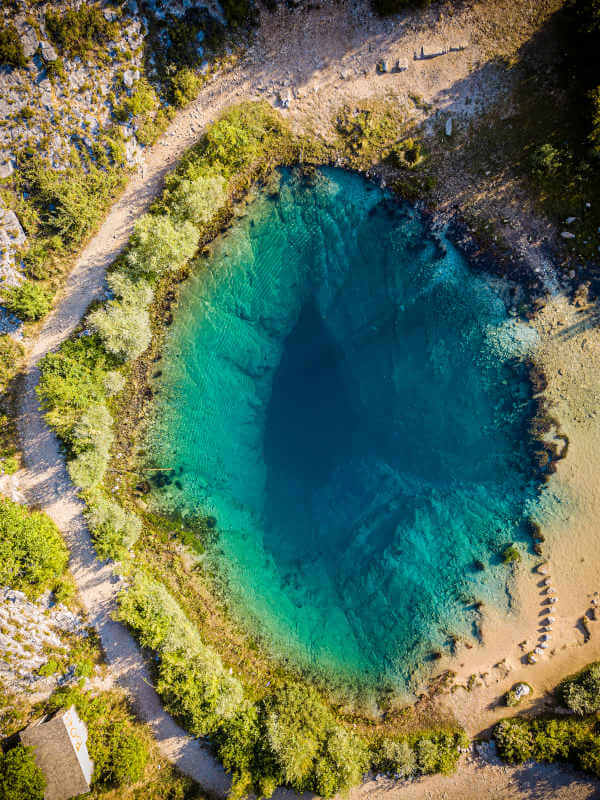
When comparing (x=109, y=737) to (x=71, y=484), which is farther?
(x=71, y=484)

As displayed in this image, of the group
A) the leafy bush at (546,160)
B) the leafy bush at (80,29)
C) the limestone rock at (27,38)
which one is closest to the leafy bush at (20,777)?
the limestone rock at (27,38)

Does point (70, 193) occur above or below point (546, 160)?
above

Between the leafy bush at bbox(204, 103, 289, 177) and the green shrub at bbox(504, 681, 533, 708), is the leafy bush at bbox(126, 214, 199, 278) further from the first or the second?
the green shrub at bbox(504, 681, 533, 708)

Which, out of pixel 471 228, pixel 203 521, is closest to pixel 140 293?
pixel 203 521

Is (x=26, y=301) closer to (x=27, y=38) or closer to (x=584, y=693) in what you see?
(x=27, y=38)

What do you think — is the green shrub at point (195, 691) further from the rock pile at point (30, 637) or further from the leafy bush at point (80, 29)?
the leafy bush at point (80, 29)

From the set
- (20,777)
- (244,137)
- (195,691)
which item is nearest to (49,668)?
(20,777)

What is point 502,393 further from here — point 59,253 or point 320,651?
point 59,253
